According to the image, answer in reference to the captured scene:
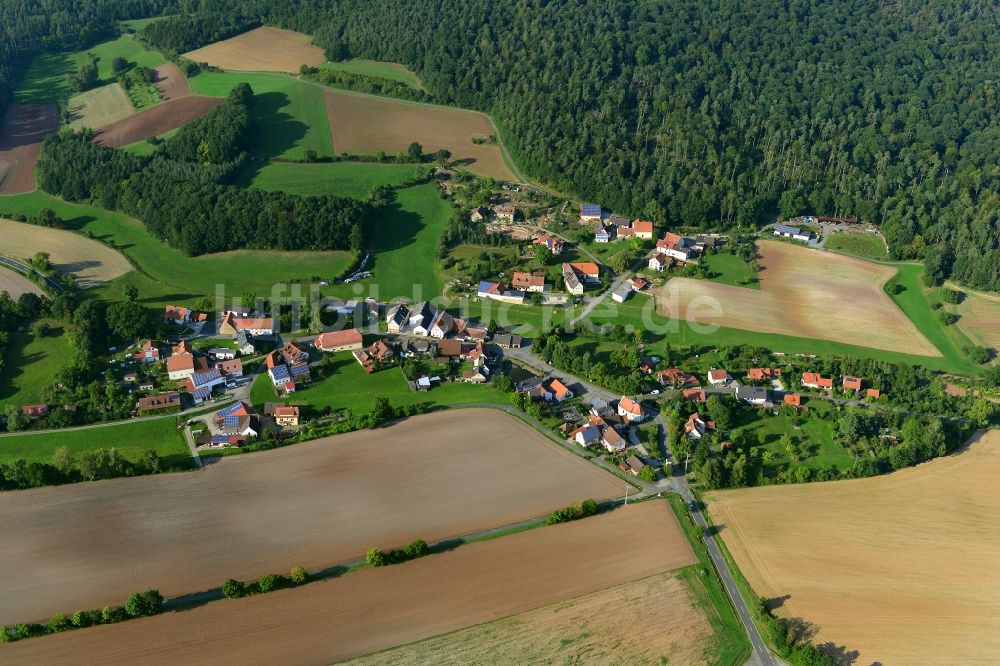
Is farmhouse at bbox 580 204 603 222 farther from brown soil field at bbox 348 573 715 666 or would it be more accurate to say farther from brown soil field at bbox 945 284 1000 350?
brown soil field at bbox 348 573 715 666

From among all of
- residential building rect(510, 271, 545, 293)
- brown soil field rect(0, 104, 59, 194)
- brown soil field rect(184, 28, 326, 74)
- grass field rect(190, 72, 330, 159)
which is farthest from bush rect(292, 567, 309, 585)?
brown soil field rect(184, 28, 326, 74)

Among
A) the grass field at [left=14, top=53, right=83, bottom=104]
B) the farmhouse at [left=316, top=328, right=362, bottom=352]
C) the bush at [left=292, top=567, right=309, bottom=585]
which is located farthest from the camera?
the grass field at [left=14, top=53, right=83, bottom=104]

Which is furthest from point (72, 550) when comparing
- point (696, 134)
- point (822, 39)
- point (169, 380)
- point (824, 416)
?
point (822, 39)

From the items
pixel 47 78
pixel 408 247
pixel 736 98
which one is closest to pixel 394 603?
pixel 408 247

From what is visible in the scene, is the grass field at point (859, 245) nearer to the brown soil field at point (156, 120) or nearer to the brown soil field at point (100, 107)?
the brown soil field at point (156, 120)

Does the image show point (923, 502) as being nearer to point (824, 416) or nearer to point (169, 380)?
point (824, 416)

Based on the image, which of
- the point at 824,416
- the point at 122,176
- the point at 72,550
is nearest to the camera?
the point at 72,550
